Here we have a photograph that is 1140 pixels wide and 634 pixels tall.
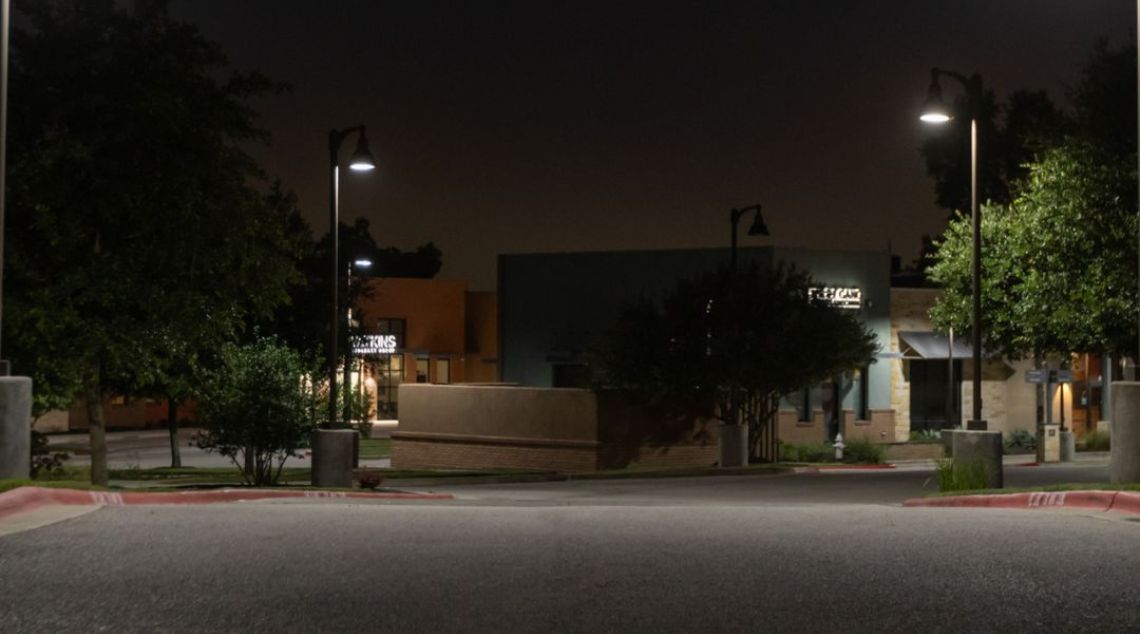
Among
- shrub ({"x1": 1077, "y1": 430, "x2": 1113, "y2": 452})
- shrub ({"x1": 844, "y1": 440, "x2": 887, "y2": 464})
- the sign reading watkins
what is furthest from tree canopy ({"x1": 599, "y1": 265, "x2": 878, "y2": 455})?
shrub ({"x1": 1077, "y1": 430, "x2": 1113, "y2": 452})

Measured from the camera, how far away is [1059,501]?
56.2 feet

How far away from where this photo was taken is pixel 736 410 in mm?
42188

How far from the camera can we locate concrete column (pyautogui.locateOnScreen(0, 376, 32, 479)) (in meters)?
15.7

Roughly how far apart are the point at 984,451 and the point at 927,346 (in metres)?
35.1

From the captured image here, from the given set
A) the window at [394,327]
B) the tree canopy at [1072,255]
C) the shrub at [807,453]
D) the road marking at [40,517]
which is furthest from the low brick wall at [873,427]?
the road marking at [40,517]

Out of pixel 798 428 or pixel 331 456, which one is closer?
pixel 331 456

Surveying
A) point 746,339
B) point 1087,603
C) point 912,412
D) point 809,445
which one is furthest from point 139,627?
point 912,412

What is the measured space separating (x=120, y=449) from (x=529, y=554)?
4816cm

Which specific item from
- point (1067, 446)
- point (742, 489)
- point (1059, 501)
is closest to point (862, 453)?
point (1067, 446)

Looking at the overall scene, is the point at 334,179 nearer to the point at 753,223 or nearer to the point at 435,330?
the point at 753,223

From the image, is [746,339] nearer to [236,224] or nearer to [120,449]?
[236,224]

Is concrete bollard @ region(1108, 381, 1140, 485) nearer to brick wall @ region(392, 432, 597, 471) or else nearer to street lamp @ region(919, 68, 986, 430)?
street lamp @ region(919, 68, 986, 430)

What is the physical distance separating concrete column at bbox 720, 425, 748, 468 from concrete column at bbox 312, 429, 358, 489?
16.3 m

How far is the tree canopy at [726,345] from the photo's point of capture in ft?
137
